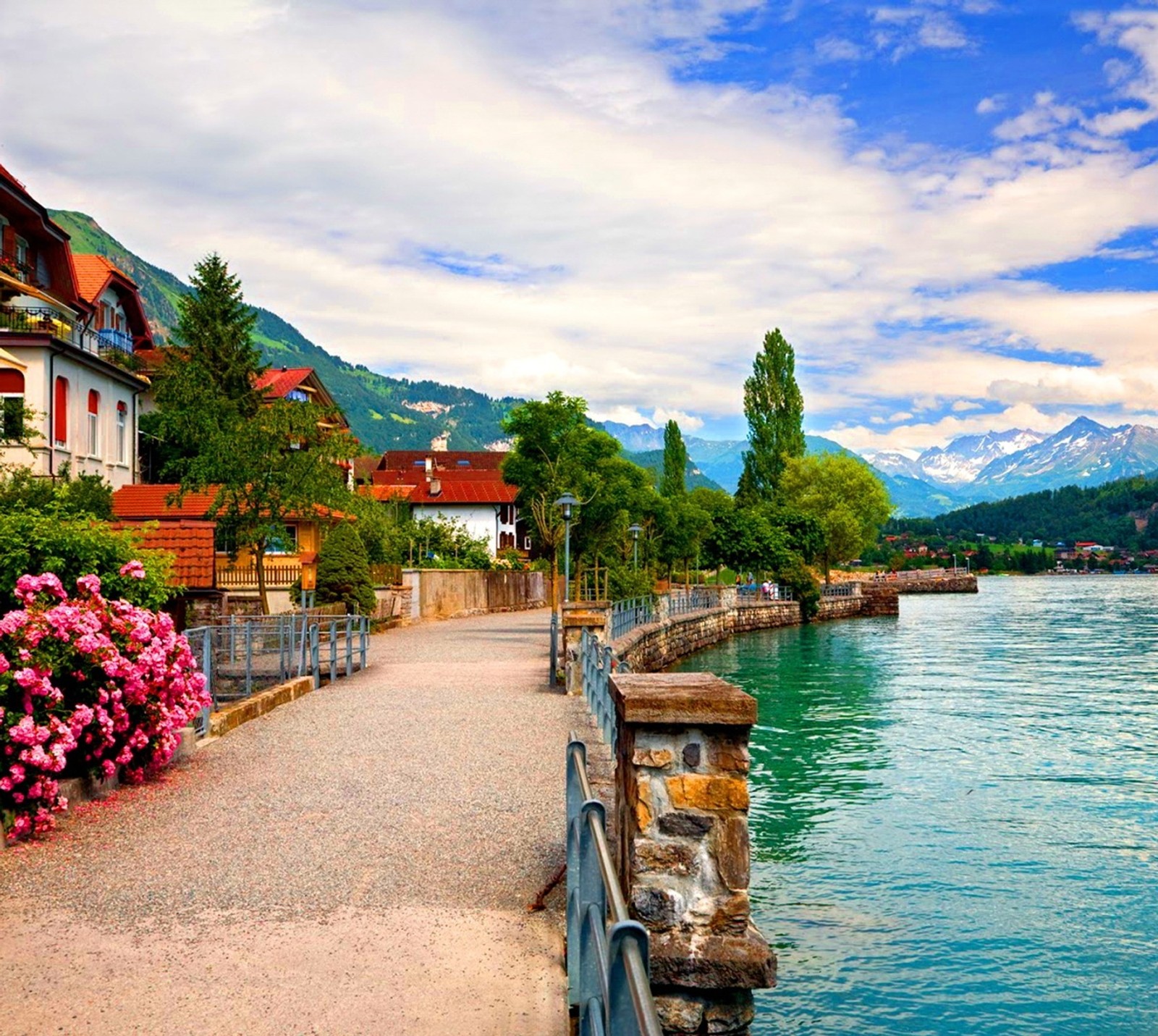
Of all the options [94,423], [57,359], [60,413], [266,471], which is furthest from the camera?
[94,423]

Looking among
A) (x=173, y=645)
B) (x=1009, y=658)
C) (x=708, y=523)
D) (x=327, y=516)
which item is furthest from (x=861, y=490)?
(x=173, y=645)

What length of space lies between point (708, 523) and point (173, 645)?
57.1m

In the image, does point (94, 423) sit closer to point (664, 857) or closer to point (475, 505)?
point (664, 857)

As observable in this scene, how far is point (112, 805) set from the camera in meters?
9.38

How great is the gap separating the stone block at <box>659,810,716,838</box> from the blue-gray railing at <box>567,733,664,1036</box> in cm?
45

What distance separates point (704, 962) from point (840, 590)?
78.3 m

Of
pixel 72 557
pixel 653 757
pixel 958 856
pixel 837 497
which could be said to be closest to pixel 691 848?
pixel 653 757

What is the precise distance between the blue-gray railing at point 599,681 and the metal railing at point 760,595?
4496cm

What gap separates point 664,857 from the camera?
5695mm

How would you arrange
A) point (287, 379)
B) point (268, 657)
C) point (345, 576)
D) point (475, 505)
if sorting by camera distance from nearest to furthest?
point (268, 657)
point (345, 576)
point (287, 379)
point (475, 505)

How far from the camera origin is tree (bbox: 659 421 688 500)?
89.3 metres

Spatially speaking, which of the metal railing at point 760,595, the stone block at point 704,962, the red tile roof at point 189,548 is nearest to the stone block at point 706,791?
the stone block at point 704,962

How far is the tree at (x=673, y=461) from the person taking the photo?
293ft

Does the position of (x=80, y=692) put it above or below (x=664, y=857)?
above
